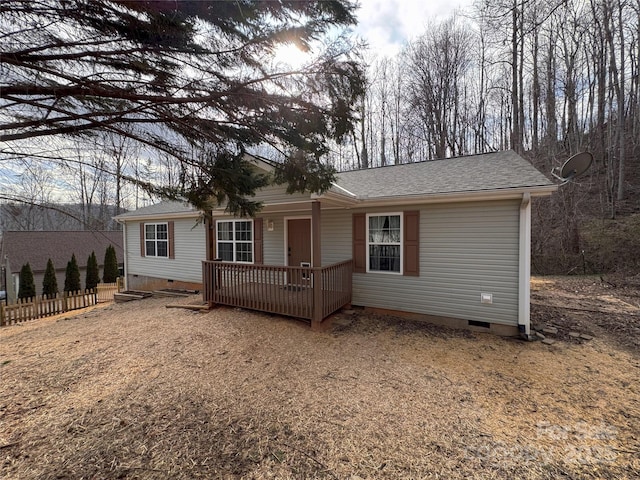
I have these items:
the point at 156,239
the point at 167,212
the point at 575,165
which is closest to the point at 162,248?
the point at 156,239

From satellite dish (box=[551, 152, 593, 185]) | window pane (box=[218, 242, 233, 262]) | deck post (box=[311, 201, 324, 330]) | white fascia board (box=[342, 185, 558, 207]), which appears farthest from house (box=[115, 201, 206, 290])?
satellite dish (box=[551, 152, 593, 185])

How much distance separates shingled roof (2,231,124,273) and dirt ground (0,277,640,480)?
47.3 ft

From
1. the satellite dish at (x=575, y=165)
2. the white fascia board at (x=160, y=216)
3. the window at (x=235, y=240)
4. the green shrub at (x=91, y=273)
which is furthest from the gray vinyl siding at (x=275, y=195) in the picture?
the green shrub at (x=91, y=273)

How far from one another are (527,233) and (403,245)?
2289 mm

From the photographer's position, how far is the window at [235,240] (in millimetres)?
8812

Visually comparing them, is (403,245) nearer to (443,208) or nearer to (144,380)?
(443,208)

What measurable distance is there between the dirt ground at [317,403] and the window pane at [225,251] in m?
3.48

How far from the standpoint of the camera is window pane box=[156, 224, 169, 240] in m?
10.9

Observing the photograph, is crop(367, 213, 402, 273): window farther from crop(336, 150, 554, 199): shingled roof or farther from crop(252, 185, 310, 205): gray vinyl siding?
crop(252, 185, 310, 205): gray vinyl siding

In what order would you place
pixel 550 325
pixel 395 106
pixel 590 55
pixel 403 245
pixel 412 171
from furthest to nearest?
1. pixel 395 106
2. pixel 590 55
3. pixel 412 171
4. pixel 403 245
5. pixel 550 325

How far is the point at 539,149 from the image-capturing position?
52.4 feet

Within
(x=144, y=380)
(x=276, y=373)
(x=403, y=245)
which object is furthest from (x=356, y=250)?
(x=144, y=380)

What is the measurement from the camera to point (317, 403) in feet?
11.0

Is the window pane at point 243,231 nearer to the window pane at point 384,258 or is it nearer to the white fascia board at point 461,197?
the white fascia board at point 461,197
